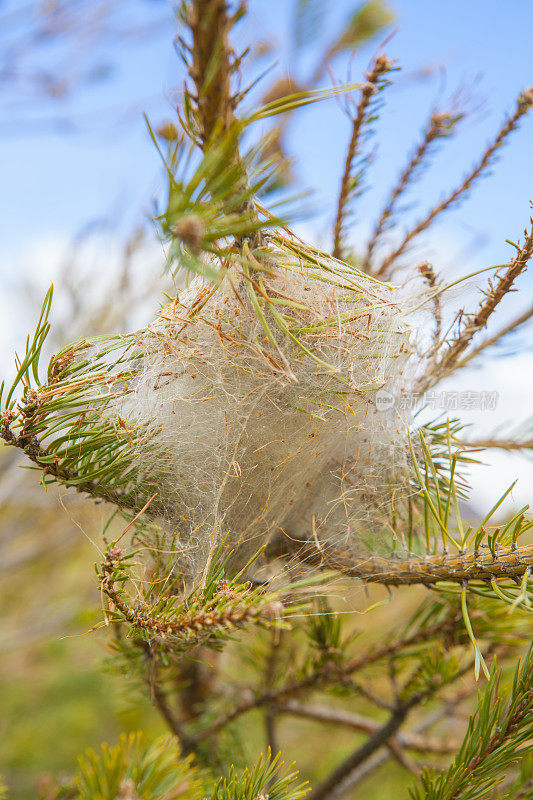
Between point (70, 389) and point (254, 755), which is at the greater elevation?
point (70, 389)

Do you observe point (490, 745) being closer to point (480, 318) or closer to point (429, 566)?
point (429, 566)

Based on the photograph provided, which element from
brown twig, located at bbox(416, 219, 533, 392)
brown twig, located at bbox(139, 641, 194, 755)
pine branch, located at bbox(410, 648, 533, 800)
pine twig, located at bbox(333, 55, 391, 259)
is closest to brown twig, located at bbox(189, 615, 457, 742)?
brown twig, located at bbox(139, 641, 194, 755)

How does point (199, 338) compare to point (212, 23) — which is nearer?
point (212, 23)

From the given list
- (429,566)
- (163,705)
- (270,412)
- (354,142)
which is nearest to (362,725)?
(163,705)

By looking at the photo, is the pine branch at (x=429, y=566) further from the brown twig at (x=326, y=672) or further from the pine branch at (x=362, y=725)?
the pine branch at (x=362, y=725)

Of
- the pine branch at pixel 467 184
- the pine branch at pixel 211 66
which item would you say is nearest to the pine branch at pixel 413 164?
the pine branch at pixel 467 184

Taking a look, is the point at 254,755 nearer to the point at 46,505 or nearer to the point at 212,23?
the point at 46,505

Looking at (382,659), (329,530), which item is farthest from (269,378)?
(382,659)
